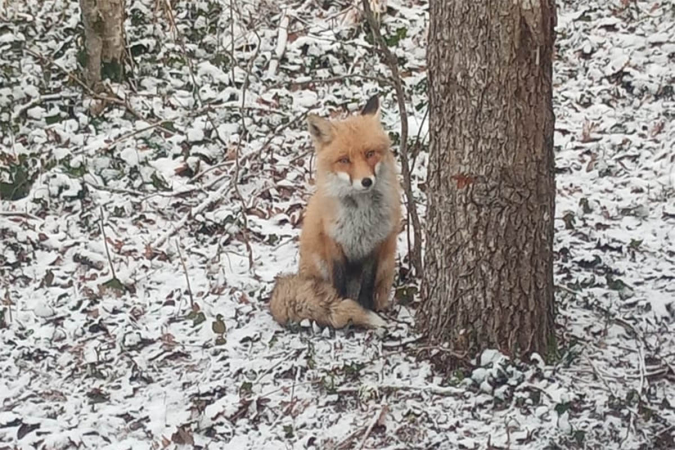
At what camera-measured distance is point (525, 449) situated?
3.82 meters

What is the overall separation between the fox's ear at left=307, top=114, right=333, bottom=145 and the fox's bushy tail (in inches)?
33.7

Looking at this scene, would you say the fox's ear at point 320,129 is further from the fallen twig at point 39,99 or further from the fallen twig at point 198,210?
the fallen twig at point 39,99

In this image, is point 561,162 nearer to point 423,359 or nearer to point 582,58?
point 582,58

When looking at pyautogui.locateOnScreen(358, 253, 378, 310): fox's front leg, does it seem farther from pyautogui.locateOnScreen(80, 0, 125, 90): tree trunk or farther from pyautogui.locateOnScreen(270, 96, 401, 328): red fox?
pyautogui.locateOnScreen(80, 0, 125, 90): tree trunk

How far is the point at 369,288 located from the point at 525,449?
160 cm

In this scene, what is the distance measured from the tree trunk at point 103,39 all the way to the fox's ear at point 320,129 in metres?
3.66

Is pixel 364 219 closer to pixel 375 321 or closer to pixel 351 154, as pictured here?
pixel 351 154

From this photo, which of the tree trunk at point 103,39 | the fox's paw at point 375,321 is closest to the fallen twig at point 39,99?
the tree trunk at point 103,39

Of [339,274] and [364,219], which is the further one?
[339,274]

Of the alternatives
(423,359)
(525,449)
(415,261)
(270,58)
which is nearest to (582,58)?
(270,58)

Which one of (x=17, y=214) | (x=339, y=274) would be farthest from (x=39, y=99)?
(x=339, y=274)

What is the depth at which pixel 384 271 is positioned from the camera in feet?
16.9

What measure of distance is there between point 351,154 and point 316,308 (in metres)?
0.91

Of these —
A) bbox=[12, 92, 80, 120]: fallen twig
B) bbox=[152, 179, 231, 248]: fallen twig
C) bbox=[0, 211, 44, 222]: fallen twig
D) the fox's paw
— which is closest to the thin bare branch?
the fox's paw
